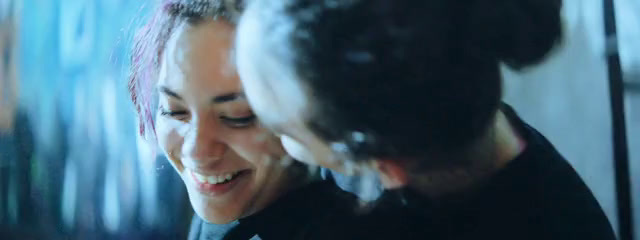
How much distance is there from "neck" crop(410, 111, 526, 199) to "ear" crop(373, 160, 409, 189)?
0.02 m

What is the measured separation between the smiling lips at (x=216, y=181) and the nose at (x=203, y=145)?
0.07ft

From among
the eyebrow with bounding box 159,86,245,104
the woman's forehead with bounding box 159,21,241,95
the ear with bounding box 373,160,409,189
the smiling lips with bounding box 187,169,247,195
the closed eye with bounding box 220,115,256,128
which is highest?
the woman's forehead with bounding box 159,21,241,95

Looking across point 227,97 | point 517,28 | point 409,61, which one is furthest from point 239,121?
point 517,28

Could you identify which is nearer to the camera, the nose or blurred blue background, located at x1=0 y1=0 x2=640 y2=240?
the nose

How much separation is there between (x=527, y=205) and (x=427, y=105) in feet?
0.59

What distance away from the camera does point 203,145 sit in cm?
84

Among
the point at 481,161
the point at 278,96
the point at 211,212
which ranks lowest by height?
the point at 211,212

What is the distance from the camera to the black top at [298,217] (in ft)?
2.57

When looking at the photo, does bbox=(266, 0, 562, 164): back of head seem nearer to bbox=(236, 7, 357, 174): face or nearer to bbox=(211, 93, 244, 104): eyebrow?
bbox=(236, 7, 357, 174): face

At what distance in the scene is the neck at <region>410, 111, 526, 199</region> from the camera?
0.69 metres

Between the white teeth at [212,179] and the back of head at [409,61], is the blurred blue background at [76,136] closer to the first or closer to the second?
the white teeth at [212,179]

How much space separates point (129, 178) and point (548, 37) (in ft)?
2.29

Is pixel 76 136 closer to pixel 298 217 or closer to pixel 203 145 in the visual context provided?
pixel 203 145

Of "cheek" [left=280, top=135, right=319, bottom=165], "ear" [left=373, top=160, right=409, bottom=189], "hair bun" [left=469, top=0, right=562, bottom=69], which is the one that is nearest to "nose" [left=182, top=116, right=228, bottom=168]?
"cheek" [left=280, top=135, right=319, bottom=165]
